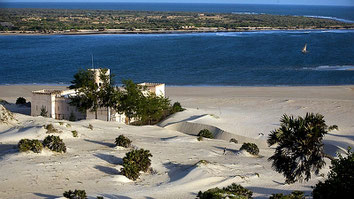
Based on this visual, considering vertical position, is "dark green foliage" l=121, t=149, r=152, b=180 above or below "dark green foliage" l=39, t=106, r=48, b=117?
above

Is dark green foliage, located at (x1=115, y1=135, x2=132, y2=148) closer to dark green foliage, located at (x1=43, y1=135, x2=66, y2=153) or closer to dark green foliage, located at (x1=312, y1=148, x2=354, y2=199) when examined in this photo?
dark green foliage, located at (x1=43, y1=135, x2=66, y2=153)

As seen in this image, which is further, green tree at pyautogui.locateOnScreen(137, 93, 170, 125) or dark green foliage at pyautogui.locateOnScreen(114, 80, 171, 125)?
green tree at pyautogui.locateOnScreen(137, 93, 170, 125)

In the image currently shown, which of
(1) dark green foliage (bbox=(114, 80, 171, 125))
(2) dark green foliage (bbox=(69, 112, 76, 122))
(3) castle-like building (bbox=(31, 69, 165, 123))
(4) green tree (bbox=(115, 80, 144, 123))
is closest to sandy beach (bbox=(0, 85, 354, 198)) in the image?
(1) dark green foliage (bbox=(114, 80, 171, 125))

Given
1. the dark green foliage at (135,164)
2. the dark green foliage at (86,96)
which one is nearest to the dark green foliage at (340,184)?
the dark green foliage at (135,164)

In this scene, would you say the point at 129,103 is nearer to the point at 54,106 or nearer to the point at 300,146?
the point at 54,106

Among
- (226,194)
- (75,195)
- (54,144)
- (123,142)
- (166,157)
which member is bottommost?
(166,157)

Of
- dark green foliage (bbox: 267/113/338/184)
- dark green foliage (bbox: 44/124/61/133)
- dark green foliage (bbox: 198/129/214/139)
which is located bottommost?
dark green foliage (bbox: 198/129/214/139)

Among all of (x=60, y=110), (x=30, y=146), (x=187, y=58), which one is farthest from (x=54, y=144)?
(x=187, y=58)
